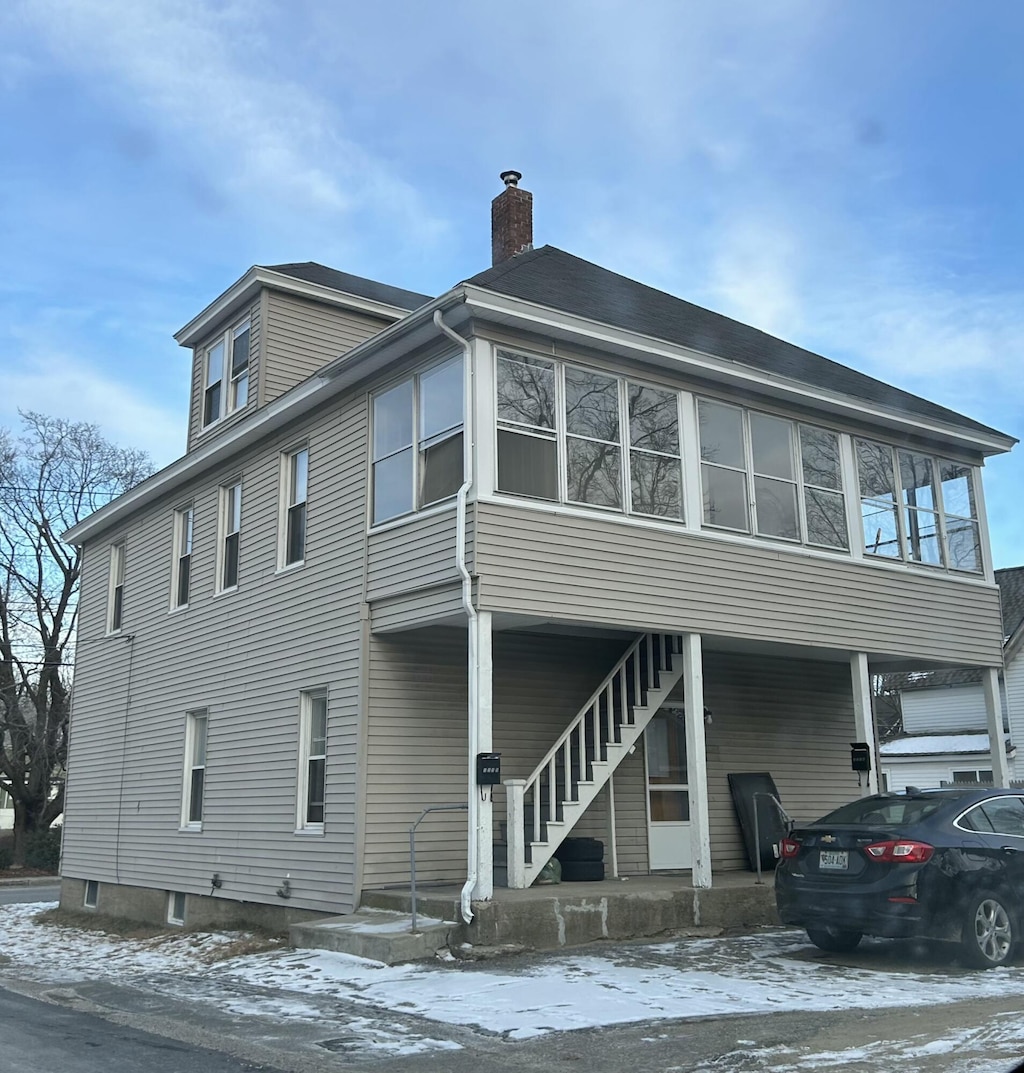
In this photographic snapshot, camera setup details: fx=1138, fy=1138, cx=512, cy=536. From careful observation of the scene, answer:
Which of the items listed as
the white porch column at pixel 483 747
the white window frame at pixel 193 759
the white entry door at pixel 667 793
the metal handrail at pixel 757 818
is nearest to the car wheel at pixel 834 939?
the metal handrail at pixel 757 818

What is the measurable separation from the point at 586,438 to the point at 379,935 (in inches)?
213

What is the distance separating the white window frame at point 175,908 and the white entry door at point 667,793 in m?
6.60

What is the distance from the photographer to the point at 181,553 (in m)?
17.4

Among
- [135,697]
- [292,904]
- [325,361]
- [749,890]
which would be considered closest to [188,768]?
[135,697]

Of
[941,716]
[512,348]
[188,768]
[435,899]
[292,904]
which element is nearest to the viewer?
[435,899]

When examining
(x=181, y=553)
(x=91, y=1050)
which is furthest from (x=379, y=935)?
(x=181, y=553)

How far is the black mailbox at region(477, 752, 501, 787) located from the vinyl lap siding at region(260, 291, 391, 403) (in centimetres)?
769

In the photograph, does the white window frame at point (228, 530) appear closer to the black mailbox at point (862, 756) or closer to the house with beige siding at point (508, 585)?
the house with beige siding at point (508, 585)

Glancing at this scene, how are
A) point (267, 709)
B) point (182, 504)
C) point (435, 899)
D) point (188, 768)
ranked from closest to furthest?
1. point (435, 899)
2. point (267, 709)
3. point (188, 768)
4. point (182, 504)

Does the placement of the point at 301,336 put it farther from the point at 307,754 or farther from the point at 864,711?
the point at 864,711

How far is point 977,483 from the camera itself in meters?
16.4

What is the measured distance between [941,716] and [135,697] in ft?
81.0

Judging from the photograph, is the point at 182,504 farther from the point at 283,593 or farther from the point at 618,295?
the point at 618,295

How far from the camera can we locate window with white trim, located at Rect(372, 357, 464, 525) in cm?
1171
